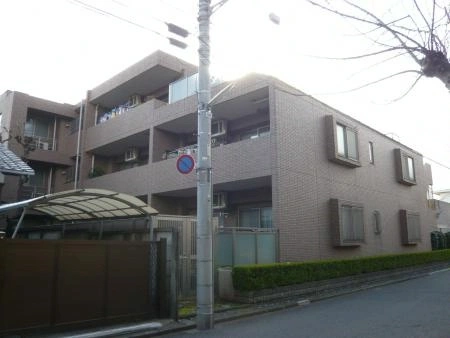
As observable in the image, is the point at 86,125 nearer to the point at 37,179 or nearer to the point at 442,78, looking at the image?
the point at 37,179

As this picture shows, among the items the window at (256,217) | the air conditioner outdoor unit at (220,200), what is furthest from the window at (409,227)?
the air conditioner outdoor unit at (220,200)

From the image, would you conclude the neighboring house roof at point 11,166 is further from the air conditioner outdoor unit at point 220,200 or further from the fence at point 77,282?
the air conditioner outdoor unit at point 220,200

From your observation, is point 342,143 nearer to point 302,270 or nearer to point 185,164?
point 302,270

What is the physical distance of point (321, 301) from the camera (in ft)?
42.8

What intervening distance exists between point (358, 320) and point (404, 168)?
643 inches

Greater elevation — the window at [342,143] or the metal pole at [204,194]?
the window at [342,143]

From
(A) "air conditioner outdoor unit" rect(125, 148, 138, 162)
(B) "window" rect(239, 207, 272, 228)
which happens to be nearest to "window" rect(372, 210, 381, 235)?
(B) "window" rect(239, 207, 272, 228)

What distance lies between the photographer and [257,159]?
15.2m

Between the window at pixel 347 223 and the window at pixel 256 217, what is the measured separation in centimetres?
247

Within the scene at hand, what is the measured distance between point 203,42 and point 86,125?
16919 millimetres

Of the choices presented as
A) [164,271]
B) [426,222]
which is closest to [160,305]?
[164,271]

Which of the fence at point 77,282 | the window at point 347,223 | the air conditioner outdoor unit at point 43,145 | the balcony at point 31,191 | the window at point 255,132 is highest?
the air conditioner outdoor unit at point 43,145

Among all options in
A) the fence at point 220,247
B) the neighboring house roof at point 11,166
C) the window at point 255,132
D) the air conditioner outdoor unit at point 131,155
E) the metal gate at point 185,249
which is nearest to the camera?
the neighboring house roof at point 11,166

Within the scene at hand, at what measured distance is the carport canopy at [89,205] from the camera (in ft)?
33.5
